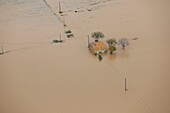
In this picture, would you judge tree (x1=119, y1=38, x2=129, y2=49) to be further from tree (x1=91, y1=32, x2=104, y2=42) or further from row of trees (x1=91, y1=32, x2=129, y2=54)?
tree (x1=91, y1=32, x2=104, y2=42)

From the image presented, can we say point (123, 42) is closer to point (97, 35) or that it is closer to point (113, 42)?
point (113, 42)

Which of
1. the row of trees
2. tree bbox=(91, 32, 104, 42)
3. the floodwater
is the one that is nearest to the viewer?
the floodwater

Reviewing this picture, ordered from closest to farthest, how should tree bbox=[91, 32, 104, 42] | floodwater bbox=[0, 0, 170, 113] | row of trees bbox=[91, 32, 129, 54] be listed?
floodwater bbox=[0, 0, 170, 113] < row of trees bbox=[91, 32, 129, 54] < tree bbox=[91, 32, 104, 42]

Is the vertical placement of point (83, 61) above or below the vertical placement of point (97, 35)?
below

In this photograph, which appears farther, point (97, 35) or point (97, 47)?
point (97, 35)

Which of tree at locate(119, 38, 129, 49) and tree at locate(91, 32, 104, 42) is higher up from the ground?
tree at locate(91, 32, 104, 42)

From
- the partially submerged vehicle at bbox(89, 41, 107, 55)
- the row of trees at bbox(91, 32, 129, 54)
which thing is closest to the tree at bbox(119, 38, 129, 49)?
the row of trees at bbox(91, 32, 129, 54)

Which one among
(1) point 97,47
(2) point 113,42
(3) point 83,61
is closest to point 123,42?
(2) point 113,42
